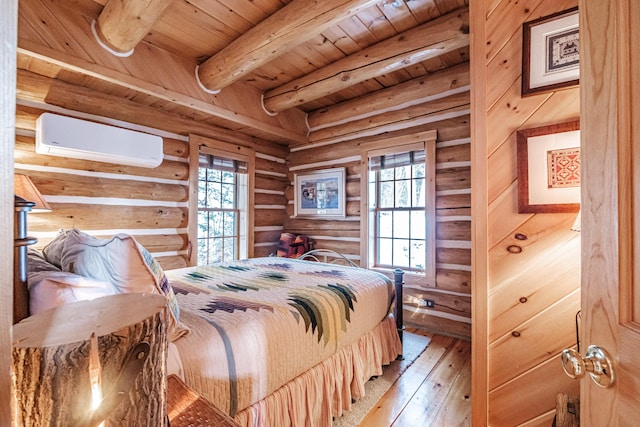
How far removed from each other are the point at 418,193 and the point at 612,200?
2909 millimetres

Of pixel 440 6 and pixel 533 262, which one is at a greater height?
pixel 440 6

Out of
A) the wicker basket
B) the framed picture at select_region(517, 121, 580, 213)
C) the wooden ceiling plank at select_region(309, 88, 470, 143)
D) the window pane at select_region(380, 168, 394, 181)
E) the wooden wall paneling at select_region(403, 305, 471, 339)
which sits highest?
the wooden ceiling plank at select_region(309, 88, 470, 143)

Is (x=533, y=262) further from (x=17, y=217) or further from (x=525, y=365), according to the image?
(x=17, y=217)

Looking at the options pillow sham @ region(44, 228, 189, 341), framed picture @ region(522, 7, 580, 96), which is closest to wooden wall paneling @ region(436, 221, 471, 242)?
framed picture @ region(522, 7, 580, 96)

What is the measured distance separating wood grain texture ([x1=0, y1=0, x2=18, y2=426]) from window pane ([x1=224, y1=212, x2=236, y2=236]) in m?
3.76

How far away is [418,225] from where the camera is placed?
3.42 meters

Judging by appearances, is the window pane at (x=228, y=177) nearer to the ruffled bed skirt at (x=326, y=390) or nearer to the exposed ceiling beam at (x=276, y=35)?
the exposed ceiling beam at (x=276, y=35)

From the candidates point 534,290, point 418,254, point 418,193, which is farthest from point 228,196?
point 534,290

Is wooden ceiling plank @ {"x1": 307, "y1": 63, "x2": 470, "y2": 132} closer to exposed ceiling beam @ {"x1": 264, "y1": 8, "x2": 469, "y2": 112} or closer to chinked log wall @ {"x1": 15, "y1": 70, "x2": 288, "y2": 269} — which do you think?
exposed ceiling beam @ {"x1": 264, "y1": 8, "x2": 469, "y2": 112}

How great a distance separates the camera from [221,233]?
3971 mm

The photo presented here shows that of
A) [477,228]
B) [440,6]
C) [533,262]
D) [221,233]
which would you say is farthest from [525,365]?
[221,233]

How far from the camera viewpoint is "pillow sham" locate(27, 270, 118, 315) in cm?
92

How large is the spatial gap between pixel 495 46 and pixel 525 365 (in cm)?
155

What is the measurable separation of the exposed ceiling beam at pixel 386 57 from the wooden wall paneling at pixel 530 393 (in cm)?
240
